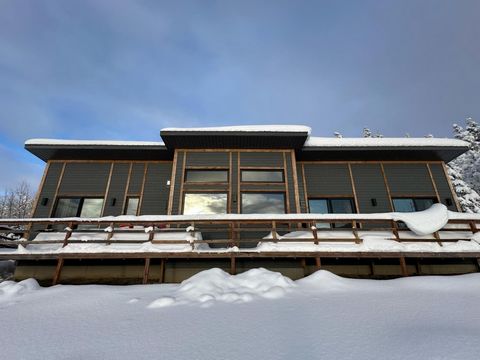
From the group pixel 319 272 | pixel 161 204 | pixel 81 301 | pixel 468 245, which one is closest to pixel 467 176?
pixel 468 245

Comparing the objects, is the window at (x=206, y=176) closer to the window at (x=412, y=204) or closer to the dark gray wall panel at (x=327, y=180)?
the dark gray wall panel at (x=327, y=180)

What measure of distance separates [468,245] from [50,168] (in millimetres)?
17715

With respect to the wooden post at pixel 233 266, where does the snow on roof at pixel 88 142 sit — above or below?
above

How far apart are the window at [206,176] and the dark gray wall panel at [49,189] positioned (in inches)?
275

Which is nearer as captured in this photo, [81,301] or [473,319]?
[473,319]

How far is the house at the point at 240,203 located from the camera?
6.90 m

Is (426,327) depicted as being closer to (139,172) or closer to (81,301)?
(81,301)

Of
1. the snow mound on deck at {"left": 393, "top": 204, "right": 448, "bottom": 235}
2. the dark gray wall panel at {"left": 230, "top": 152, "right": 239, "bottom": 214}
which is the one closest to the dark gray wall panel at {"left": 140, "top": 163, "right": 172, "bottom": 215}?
the dark gray wall panel at {"left": 230, "top": 152, "right": 239, "bottom": 214}

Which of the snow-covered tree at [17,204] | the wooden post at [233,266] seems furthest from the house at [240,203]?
the snow-covered tree at [17,204]

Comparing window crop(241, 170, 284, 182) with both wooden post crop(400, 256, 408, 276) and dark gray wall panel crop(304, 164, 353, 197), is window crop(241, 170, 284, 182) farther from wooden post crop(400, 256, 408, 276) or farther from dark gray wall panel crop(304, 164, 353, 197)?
wooden post crop(400, 256, 408, 276)

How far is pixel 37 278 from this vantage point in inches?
282

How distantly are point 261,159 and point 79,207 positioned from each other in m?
9.54

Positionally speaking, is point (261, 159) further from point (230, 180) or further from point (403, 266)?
point (403, 266)

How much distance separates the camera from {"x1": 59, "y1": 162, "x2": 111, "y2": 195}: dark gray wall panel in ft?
38.6
